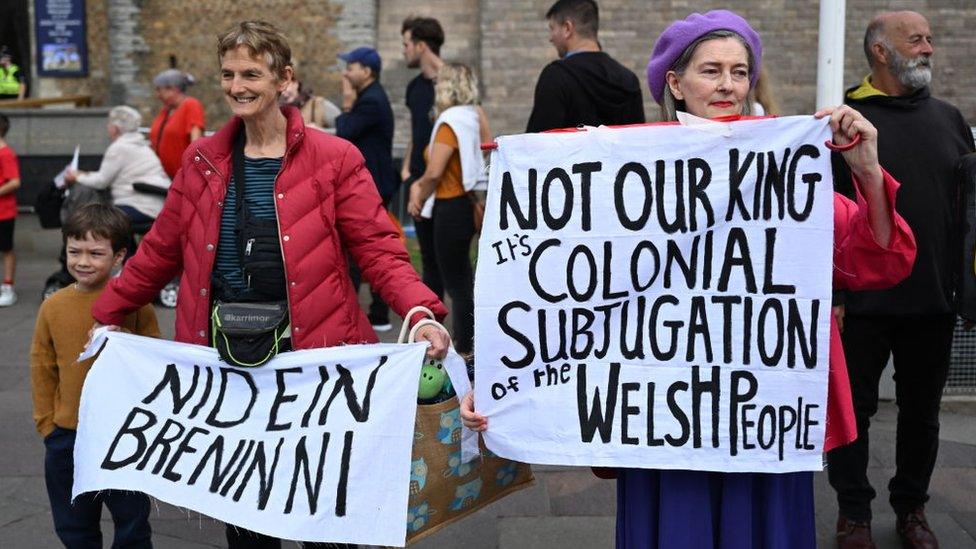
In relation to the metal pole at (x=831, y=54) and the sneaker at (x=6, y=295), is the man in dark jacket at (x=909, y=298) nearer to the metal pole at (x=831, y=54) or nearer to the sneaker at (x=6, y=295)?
the metal pole at (x=831, y=54)

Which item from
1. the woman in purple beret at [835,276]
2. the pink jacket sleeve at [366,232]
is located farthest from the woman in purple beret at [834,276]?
the pink jacket sleeve at [366,232]

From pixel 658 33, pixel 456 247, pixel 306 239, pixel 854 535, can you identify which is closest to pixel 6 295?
pixel 456 247

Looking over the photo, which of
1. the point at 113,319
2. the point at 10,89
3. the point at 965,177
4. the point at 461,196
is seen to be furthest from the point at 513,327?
the point at 10,89

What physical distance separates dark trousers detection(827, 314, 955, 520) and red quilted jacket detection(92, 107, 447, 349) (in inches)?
70.2

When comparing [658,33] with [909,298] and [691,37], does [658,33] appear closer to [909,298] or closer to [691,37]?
[909,298]

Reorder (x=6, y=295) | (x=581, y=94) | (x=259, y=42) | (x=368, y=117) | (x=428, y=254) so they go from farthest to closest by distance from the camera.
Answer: (x=6, y=295) → (x=428, y=254) → (x=368, y=117) → (x=581, y=94) → (x=259, y=42)

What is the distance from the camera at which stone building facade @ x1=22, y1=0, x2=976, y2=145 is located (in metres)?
16.8

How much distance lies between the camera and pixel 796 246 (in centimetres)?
299

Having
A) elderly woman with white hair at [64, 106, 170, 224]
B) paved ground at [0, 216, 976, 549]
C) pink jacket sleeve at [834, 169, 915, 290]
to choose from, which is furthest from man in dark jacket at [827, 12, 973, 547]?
elderly woman with white hair at [64, 106, 170, 224]

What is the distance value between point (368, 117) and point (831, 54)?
9.21 ft

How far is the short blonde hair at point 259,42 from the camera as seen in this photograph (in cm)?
349

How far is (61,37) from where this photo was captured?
18953 millimetres

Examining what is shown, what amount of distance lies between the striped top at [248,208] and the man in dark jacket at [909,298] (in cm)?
215

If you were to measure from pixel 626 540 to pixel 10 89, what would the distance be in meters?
20.0
